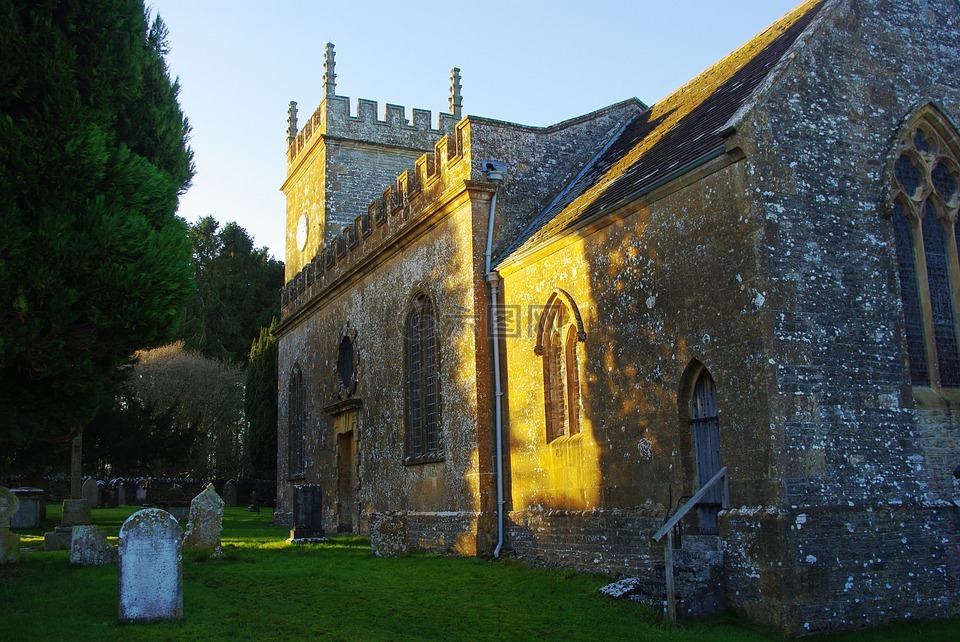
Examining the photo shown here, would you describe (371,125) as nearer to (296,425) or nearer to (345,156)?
(345,156)

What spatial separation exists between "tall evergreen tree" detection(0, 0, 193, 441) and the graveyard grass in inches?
98.7

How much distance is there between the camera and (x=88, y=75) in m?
10.3

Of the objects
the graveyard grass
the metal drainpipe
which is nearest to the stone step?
the graveyard grass

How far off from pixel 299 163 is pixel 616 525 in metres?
22.1

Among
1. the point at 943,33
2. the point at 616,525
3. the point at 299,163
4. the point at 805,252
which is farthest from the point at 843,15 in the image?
the point at 299,163

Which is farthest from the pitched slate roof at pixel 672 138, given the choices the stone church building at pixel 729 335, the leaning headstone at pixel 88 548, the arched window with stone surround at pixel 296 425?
the arched window with stone surround at pixel 296 425

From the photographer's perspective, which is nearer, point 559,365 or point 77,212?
point 77,212

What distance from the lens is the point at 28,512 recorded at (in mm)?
21016

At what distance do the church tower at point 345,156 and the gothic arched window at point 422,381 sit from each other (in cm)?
1045

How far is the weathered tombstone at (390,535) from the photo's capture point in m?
15.2

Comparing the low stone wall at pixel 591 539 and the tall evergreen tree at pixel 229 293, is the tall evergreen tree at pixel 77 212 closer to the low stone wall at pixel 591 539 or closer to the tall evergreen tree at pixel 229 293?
the low stone wall at pixel 591 539

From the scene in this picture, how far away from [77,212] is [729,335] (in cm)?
777

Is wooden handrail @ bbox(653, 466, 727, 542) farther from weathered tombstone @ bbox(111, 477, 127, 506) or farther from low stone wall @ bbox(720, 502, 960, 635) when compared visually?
weathered tombstone @ bbox(111, 477, 127, 506)

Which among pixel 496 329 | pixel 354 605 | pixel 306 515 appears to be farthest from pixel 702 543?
pixel 306 515
